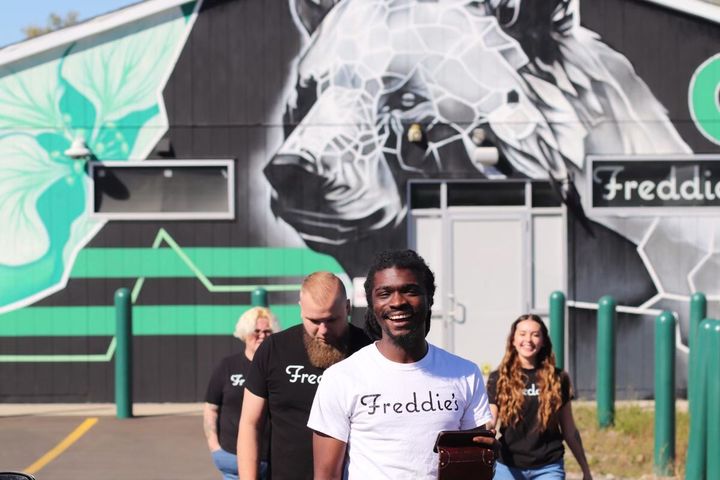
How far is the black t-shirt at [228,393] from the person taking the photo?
6.08m

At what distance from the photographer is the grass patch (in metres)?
8.65

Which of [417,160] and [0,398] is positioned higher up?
[417,160]

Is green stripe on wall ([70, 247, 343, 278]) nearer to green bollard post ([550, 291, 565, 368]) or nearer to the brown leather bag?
green bollard post ([550, 291, 565, 368])

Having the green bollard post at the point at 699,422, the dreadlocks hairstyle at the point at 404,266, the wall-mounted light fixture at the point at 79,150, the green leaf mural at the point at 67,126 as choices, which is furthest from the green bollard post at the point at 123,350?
the dreadlocks hairstyle at the point at 404,266

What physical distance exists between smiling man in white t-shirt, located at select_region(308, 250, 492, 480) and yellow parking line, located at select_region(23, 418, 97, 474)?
20.1 ft

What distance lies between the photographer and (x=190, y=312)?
12.6 m

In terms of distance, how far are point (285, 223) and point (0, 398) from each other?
408 centimetres

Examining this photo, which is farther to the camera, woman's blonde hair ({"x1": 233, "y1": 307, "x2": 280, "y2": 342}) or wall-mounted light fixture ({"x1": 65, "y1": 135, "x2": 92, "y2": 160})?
wall-mounted light fixture ({"x1": 65, "y1": 135, "x2": 92, "y2": 160})

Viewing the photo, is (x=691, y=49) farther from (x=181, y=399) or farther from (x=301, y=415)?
(x=301, y=415)

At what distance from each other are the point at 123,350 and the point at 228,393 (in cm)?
529

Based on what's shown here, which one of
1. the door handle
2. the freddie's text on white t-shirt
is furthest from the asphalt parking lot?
the freddie's text on white t-shirt

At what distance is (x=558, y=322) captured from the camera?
1089 cm

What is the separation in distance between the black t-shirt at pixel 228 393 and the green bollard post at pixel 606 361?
5.11m

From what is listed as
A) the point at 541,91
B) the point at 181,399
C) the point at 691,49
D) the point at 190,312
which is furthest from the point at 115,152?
the point at 691,49
